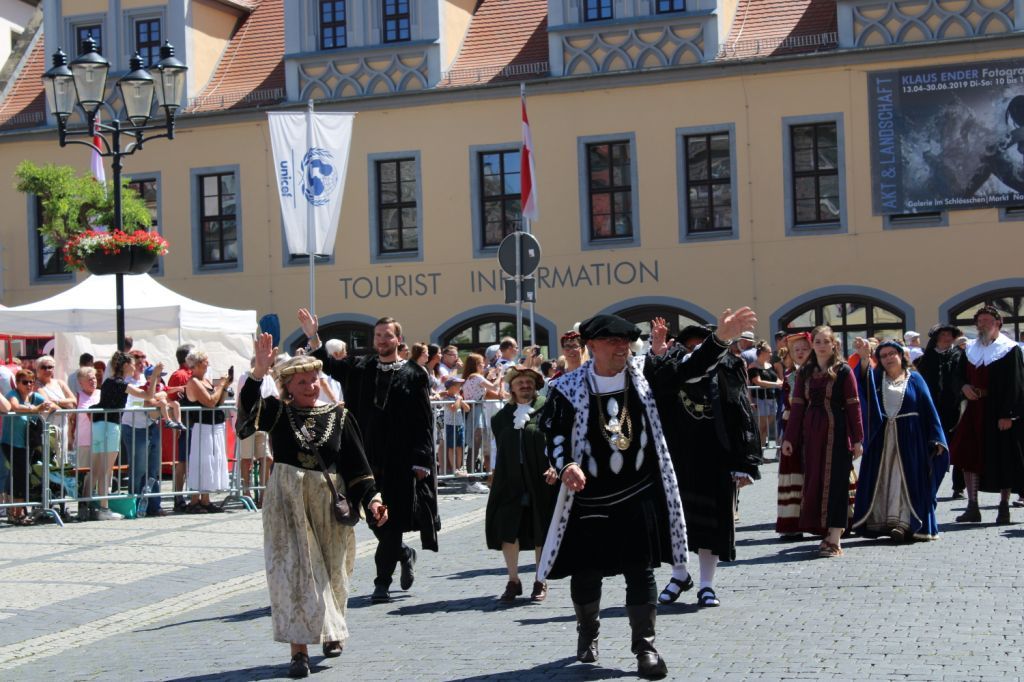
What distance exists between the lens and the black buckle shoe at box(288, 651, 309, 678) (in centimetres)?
782

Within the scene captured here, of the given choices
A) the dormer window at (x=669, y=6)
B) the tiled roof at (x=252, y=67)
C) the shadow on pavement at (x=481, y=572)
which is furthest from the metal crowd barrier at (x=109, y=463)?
the tiled roof at (x=252, y=67)

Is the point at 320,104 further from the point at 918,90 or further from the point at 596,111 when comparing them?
the point at 918,90

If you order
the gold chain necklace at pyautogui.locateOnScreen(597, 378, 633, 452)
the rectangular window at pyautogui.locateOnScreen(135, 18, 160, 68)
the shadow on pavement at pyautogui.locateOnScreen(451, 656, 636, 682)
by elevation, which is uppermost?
the rectangular window at pyautogui.locateOnScreen(135, 18, 160, 68)

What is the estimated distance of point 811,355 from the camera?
12.7 metres

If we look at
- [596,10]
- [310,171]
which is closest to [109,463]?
[310,171]

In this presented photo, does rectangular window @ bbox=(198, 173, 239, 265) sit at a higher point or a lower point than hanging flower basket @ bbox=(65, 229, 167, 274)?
higher

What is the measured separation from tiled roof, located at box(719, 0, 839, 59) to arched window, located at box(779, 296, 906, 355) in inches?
181

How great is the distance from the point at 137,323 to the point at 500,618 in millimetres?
Answer: 14173

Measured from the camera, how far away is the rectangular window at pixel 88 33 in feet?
113

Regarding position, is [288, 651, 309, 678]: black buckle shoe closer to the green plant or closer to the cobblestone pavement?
the cobblestone pavement

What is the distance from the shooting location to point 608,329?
7.68m

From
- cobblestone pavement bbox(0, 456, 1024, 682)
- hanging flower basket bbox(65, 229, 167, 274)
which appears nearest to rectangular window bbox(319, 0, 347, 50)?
hanging flower basket bbox(65, 229, 167, 274)

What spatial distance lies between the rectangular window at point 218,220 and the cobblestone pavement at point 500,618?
20.0m

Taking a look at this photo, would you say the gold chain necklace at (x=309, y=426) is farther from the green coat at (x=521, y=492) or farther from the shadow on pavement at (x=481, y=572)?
the shadow on pavement at (x=481, y=572)
